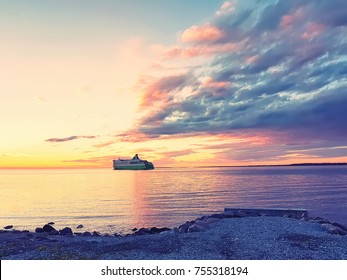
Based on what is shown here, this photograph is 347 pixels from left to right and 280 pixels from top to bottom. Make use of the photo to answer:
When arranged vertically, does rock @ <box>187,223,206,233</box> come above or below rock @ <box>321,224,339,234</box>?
above

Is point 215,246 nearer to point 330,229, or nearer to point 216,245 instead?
point 216,245

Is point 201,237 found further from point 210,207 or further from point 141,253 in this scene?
point 210,207

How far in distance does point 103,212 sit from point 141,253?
2890 centimetres

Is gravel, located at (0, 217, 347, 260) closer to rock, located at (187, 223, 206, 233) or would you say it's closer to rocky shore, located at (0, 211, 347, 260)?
rocky shore, located at (0, 211, 347, 260)

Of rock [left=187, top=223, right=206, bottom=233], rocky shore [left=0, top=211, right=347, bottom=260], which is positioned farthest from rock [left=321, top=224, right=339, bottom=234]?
rock [left=187, top=223, right=206, bottom=233]

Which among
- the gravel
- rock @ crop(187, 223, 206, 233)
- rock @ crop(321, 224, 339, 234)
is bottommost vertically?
rock @ crop(321, 224, 339, 234)

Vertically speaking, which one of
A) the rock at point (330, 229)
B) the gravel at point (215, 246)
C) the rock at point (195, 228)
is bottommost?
the rock at point (330, 229)

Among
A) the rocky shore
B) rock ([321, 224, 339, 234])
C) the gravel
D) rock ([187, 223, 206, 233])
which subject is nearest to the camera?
the gravel

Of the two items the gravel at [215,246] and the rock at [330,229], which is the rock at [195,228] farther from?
the rock at [330,229]

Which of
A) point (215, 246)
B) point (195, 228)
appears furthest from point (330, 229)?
point (215, 246)

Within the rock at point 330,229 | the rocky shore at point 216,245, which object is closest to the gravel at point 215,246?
the rocky shore at point 216,245

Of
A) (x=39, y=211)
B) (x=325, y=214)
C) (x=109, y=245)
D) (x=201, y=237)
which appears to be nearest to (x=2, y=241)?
(x=109, y=245)

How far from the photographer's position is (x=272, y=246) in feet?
53.0
